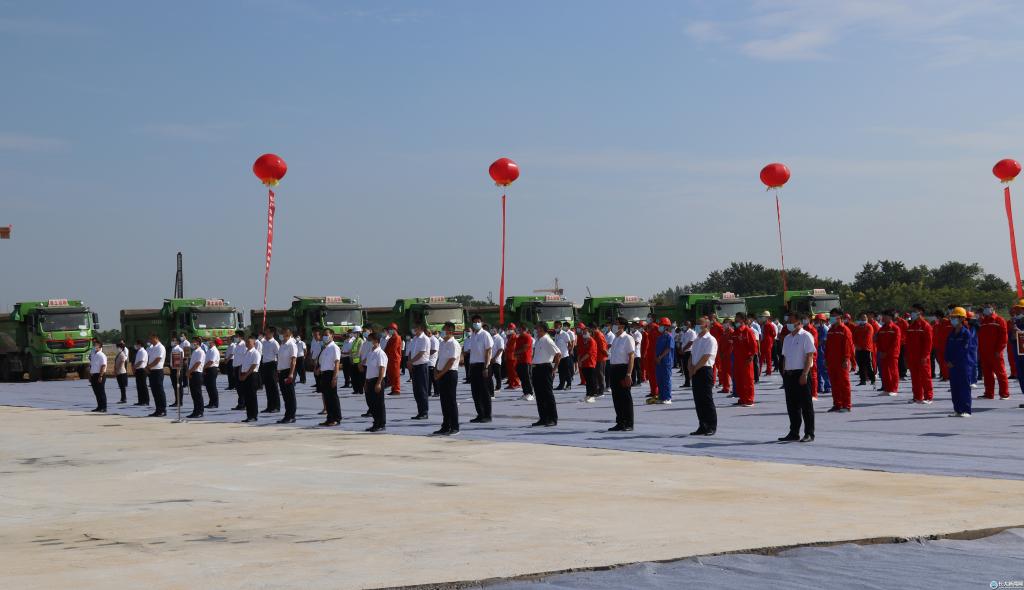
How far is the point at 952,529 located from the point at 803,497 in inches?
72.9

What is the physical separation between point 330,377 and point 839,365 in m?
8.07

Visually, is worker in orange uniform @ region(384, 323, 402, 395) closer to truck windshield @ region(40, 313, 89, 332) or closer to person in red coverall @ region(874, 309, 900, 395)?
person in red coverall @ region(874, 309, 900, 395)

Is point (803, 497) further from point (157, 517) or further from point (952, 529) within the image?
point (157, 517)

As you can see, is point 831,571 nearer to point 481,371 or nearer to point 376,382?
point 376,382

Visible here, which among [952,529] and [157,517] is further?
[157,517]

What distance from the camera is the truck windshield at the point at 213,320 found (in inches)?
1522

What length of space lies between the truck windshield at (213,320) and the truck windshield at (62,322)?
14.9 feet

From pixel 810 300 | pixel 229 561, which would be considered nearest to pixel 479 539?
Answer: pixel 229 561

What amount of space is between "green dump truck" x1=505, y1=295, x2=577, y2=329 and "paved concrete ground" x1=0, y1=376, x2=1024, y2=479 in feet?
45.5

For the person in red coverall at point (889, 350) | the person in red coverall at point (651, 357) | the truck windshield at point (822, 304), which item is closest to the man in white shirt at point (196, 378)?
the person in red coverall at point (651, 357)

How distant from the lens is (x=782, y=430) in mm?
15922

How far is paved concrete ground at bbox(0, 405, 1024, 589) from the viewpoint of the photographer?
23.0ft

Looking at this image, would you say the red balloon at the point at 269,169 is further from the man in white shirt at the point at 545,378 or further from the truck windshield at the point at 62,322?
the truck windshield at the point at 62,322

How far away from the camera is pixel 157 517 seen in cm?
926
